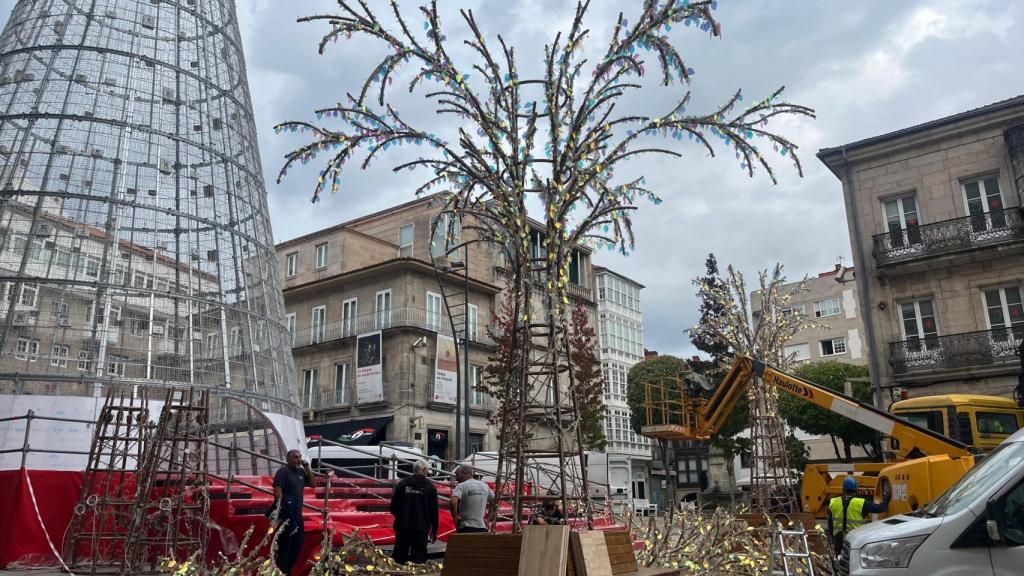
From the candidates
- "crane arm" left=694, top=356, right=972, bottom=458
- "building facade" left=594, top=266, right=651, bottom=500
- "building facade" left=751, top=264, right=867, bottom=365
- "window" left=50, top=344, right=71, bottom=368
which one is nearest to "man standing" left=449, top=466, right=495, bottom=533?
"window" left=50, top=344, right=71, bottom=368

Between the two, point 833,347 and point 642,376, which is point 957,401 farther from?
point 833,347

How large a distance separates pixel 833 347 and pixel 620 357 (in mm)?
17993

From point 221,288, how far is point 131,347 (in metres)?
2.04

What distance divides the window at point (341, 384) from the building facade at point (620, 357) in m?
23.3

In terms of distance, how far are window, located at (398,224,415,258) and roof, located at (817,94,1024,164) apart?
22394mm

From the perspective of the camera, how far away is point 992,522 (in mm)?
5723

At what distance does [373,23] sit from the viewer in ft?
23.9

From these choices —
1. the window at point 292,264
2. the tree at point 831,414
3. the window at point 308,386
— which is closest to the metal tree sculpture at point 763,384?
the tree at point 831,414

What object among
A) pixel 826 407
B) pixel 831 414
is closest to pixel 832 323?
pixel 831 414

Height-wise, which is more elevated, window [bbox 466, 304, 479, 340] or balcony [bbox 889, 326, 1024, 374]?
window [bbox 466, 304, 479, 340]

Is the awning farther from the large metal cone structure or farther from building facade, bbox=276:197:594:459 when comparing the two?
the large metal cone structure

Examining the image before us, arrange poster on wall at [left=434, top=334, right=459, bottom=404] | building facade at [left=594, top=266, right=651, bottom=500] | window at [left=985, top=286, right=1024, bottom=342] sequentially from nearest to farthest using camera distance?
window at [left=985, top=286, right=1024, bottom=342] < poster on wall at [left=434, top=334, right=459, bottom=404] < building facade at [left=594, top=266, right=651, bottom=500]

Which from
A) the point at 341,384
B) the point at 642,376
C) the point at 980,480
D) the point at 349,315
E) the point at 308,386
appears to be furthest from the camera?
the point at 642,376

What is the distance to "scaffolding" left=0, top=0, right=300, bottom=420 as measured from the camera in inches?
463
